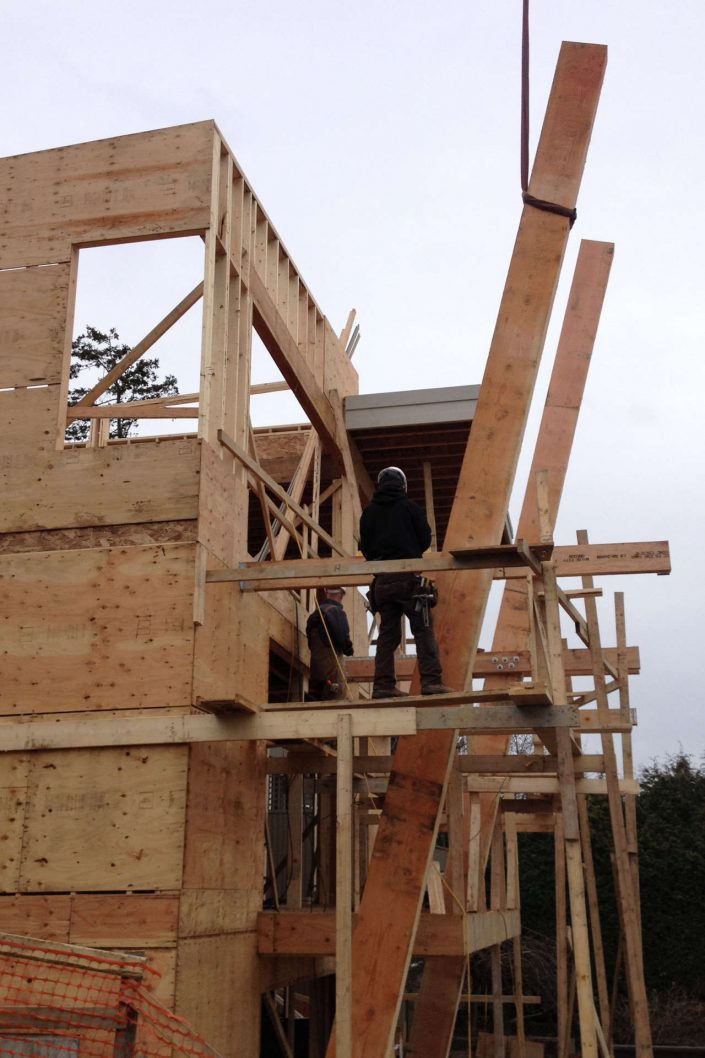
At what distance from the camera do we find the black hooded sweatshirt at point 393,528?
852 cm

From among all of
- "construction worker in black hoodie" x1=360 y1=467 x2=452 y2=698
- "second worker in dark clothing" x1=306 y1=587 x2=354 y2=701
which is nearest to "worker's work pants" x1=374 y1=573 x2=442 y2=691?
"construction worker in black hoodie" x1=360 y1=467 x2=452 y2=698

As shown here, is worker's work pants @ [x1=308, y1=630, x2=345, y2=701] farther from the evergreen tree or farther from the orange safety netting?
the evergreen tree

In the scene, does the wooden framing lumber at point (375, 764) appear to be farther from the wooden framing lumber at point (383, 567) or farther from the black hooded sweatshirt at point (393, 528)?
the black hooded sweatshirt at point (393, 528)

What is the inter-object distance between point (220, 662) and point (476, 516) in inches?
94.3

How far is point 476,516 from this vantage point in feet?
29.9

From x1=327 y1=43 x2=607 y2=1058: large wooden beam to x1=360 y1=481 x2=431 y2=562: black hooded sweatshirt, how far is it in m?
0.55

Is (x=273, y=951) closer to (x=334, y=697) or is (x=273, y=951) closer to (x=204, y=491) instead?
(x=334, y=697)

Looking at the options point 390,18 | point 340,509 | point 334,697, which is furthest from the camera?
point 340,509

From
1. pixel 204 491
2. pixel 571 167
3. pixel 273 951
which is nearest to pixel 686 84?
pixel 571 167

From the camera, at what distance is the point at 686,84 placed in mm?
15617

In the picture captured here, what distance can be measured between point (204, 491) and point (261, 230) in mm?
3929

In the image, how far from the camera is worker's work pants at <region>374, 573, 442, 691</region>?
824cm

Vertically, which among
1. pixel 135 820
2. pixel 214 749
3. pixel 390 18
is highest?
pixel 390 18

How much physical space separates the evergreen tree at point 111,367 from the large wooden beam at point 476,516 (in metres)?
25.7
